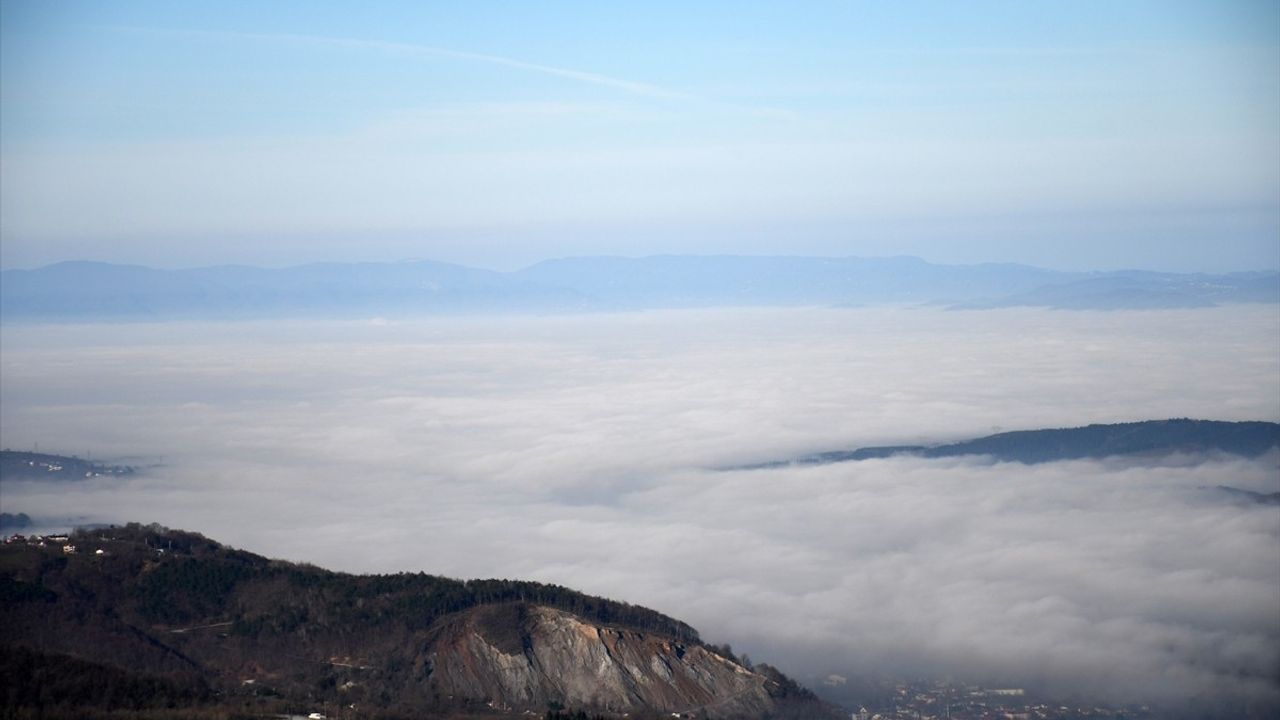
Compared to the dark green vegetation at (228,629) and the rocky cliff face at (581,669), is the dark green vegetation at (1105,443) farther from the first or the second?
the rocky cliff face at (581,669)

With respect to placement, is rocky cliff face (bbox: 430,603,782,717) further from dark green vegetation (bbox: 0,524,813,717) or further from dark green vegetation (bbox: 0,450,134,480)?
dark green vegetation (bbox: 0,450,134,480)

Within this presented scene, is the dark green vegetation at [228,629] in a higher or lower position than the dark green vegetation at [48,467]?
lower

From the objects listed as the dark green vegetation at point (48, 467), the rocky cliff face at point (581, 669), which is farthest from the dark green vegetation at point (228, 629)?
the dark green vegetation at point (48, 467)

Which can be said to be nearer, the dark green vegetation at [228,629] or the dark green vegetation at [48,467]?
the dark green vegetation at [228,629]

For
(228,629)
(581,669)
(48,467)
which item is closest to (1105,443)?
(581,669)

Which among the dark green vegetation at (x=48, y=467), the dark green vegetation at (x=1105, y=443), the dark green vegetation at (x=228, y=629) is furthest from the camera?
the dark green vegetation at (x=1105, y=443)

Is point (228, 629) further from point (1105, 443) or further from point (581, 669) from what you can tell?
point (1105, 443)

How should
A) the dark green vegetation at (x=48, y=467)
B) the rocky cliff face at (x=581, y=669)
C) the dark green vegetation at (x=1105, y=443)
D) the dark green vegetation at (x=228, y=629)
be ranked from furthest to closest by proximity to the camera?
the dark green vegetation at (x=1105, y=443), the dark green vegetation at (x=48, y=467), the rocky cliff face at (x=581, y=669), the dark green vegetation at (x=228, y=629)

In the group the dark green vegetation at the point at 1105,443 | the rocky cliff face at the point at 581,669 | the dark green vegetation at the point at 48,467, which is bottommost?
the rocky cliff face at the point at 581,669
